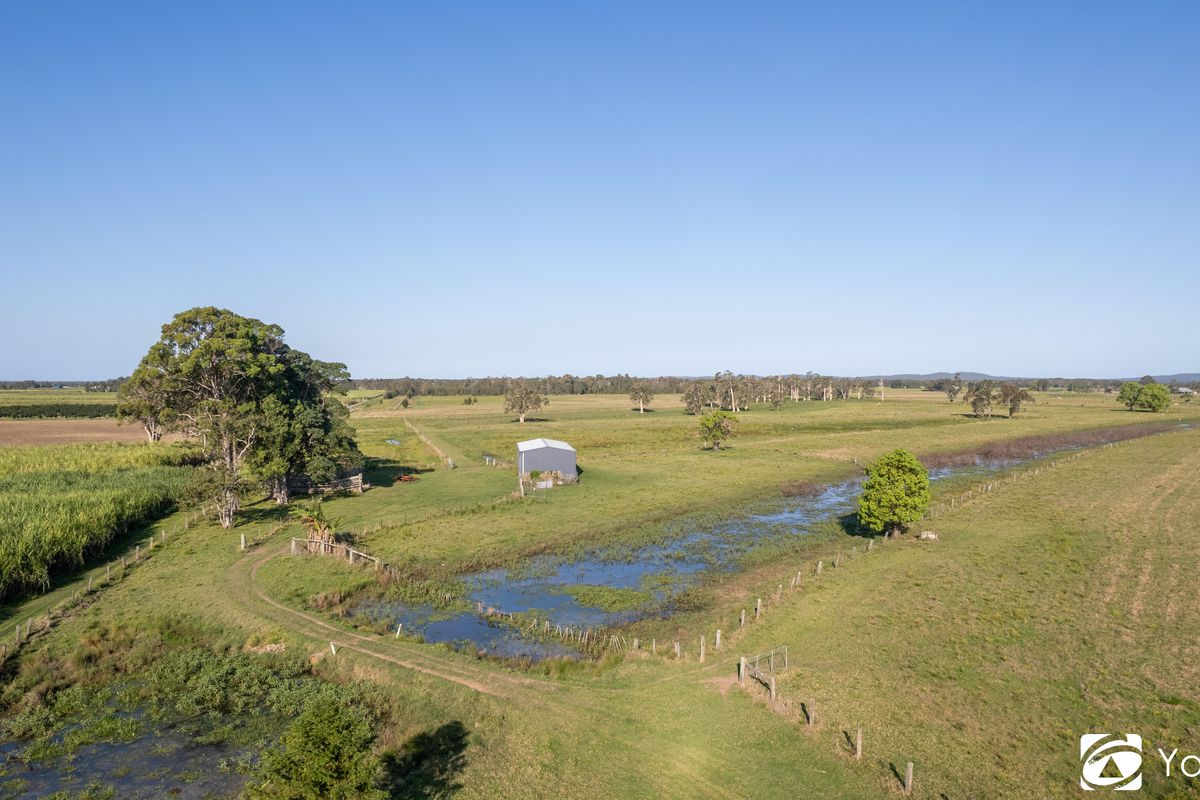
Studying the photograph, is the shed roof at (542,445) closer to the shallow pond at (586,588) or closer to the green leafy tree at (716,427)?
the shallow pond at (586,588)

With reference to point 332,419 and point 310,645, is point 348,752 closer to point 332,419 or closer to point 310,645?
point 310,645

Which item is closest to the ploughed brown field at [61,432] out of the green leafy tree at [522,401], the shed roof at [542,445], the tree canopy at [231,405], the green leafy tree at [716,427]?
the tree canopy at [231,405]

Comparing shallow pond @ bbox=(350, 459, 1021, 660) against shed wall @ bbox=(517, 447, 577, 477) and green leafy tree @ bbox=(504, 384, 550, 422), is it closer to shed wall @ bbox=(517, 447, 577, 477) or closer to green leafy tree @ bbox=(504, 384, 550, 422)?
shed wall @ bbox=(517, 447, 577, 477)

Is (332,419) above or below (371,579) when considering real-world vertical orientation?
above

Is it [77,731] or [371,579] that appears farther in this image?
[371,579]

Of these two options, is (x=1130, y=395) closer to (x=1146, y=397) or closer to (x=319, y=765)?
(x=1146, y=397)

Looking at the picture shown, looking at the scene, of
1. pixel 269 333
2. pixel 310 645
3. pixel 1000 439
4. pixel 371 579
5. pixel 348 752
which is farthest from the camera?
pixel 1000 439

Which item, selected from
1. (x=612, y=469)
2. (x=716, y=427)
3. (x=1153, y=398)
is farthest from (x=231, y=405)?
(x=1153, y=398)

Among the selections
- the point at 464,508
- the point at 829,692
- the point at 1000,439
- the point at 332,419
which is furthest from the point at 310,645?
the point at 1000,439

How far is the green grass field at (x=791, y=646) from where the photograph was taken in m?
20.6

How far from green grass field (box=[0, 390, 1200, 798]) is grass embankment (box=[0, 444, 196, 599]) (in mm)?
2675

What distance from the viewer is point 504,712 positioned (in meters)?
23.7

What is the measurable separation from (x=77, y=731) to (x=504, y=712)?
16.3m

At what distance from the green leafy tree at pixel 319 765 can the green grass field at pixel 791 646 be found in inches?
217
